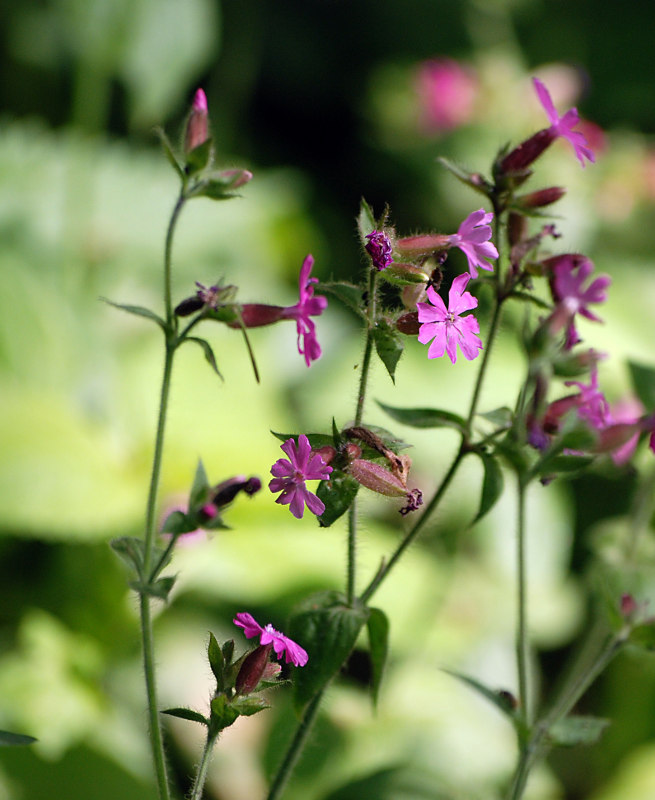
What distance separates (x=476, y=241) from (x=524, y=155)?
12cm

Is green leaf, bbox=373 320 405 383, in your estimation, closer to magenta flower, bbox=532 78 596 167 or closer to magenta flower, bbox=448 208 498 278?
magenta flower, bbox=448 208 498 278

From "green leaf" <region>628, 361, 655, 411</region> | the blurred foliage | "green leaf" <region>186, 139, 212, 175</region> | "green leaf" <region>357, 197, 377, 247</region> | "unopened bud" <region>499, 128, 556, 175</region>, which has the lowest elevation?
the blurred foliage

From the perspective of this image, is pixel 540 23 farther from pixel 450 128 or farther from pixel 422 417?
pixel 422 417

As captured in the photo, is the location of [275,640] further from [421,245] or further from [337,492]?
[421,245]

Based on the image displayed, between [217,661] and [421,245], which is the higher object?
[421,245]

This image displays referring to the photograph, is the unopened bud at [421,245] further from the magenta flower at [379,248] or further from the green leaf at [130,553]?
the green leaf at [130,553]

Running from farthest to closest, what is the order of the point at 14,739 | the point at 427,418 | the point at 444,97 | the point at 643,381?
the point at 444,97 → the point at 643,381 → the point at 427,418 → the point at 14,739

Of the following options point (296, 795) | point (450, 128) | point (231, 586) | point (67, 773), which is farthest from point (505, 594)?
point (450, 128)

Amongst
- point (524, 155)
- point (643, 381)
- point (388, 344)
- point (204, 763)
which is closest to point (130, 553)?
point (204, 763)

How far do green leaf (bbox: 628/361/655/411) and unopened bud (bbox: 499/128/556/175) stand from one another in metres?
0.41

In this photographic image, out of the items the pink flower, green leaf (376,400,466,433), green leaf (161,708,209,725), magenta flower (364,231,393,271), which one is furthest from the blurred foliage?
magenta flower (364,231,393,271)

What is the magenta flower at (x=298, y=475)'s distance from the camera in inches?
29.4

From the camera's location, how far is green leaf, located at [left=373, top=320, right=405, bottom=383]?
778mm

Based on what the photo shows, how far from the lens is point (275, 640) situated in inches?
29.9
